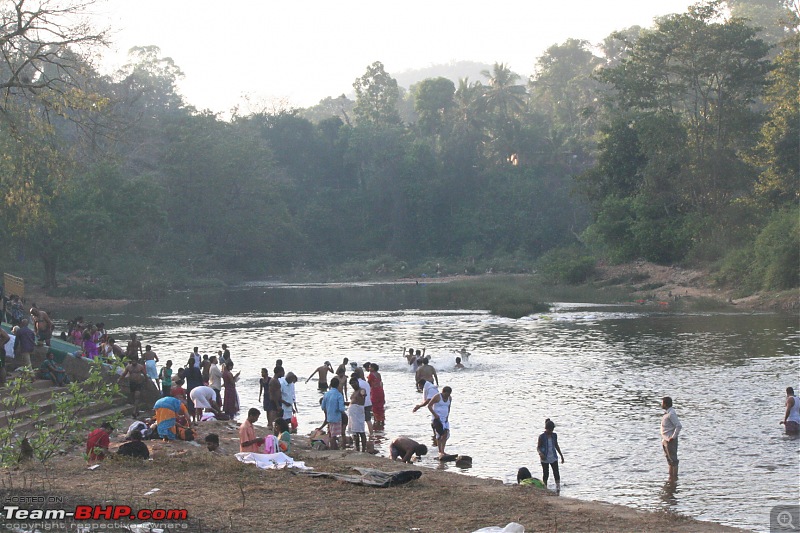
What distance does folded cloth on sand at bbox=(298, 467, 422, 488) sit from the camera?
1349 centimetres

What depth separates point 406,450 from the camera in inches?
676

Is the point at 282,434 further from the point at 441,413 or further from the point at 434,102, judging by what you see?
the point at 434,102

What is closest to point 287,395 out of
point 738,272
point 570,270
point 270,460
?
point 270,460

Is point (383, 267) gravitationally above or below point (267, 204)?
below

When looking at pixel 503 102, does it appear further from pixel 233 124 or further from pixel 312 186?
pixel 233 124

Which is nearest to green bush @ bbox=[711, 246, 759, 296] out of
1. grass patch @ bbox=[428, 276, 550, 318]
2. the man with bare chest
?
grass patch @ bbox=[428, 276, 550, 318]

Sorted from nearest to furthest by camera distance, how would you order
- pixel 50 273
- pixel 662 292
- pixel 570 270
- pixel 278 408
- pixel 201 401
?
pixel 278 408, pixel 201 401, pixel 662 292, pixel 50 273, pixel 570 270

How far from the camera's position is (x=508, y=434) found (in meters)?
20.2

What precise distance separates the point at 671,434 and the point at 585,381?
36.7 ft

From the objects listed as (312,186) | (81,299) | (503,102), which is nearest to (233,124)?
(312,186)

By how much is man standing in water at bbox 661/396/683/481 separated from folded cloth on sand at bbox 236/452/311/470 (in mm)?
6410

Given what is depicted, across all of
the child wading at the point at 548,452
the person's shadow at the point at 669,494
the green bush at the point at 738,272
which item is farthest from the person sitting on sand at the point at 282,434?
the green bush at the point at 738,272

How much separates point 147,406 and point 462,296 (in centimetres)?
4061

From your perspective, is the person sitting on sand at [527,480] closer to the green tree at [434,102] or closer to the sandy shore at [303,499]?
the sandy shore at [303,499]
